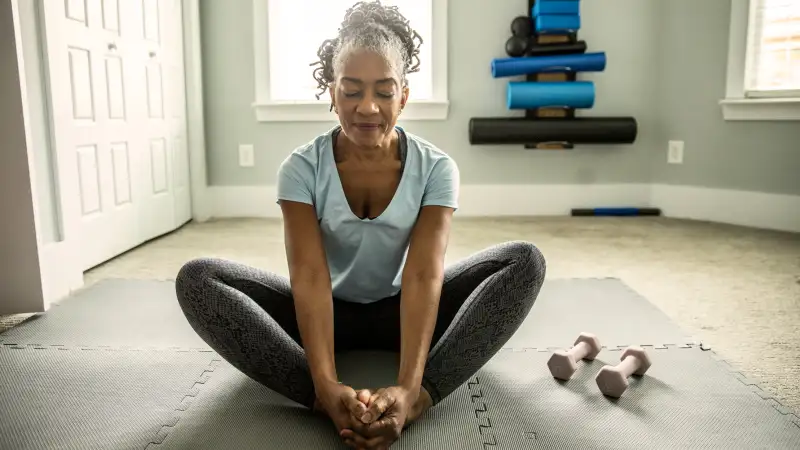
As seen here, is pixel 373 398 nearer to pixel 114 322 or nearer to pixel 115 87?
pixel 114 322

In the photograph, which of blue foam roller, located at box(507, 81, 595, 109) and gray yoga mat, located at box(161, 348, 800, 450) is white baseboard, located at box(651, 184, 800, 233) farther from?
gray yoga mat, located at box(161, 348, 800, 450)

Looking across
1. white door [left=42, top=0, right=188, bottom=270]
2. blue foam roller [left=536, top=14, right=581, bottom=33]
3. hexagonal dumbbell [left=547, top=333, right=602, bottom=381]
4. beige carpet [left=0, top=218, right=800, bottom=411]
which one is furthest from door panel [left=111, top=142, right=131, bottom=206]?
blue foam roller [left=536, top=14, right=581, bottom=33]

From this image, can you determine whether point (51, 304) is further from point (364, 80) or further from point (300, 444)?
point (364, 80)

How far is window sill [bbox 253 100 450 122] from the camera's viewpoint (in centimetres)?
339

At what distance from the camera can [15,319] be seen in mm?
1760

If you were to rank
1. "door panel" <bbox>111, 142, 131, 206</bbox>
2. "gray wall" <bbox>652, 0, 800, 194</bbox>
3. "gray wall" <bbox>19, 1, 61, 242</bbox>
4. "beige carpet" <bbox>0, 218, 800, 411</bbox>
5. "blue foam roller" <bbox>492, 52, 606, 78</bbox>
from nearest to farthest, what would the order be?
1. "beige carpet" <bbox>0, 218, 800, 411</bbox>
2. "gray wall" <bbox>19, 1, 61, 242</bbox>
3. "door panel" <bbox>111, 142, 131, 206</bbox>
4. "gray wall" <bbox>652, 0, 800, 194</bbox>
5. "blue foam roller" <bbox>492, 52, 606, 78</bbox>

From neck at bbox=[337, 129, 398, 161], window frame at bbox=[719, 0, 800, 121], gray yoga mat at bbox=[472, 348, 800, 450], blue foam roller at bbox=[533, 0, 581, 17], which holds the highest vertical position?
blue foam roller at bbox=[533, 0, 581, 17]

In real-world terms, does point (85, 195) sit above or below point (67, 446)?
above

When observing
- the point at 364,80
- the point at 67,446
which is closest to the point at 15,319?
the point at 67,446

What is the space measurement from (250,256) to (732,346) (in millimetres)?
1699

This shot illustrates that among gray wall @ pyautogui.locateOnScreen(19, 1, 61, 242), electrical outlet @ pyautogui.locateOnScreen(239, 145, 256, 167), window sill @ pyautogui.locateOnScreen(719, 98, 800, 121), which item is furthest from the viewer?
electrical outlet @ pyautogui.locateOnScreen(239, 145, 256, 167)

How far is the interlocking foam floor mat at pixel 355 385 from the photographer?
1.09m

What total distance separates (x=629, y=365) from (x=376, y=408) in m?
0.63

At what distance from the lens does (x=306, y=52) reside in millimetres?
3410
